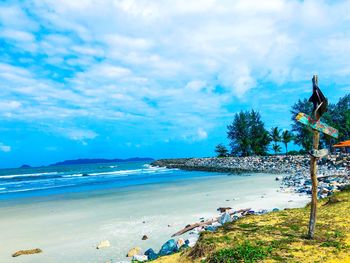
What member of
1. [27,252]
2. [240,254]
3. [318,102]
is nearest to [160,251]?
[240,254]

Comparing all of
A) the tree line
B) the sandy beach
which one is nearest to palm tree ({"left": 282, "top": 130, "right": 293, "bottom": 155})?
the tree line

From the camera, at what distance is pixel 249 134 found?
2844 inches

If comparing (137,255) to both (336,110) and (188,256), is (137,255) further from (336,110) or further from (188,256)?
(336,110)

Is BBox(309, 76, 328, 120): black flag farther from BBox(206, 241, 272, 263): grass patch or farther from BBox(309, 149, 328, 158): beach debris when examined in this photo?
BBox(206, 241, 272, 263): grass patch

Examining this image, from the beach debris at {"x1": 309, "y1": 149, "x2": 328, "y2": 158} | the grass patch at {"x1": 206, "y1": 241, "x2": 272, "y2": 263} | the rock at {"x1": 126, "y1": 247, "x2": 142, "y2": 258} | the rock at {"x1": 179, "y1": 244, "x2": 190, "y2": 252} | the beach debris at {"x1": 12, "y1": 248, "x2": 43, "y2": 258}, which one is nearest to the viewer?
the grass patch at {"x1": 206, "y1": 241, "x2": 272, "y2": 263}

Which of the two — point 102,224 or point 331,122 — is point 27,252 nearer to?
point 102,224

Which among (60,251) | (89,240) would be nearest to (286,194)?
(89,240)

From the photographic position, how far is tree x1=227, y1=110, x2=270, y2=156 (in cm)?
7119

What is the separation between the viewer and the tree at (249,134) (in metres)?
71.2

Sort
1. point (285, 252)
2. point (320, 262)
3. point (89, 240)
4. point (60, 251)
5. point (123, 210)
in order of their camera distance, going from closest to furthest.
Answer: point (320, 262) → point (285, 252) → point (60, 251) → point (89, 240) → point (123, 210)

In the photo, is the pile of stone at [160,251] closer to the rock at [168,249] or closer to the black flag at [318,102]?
the rock at [168,249]

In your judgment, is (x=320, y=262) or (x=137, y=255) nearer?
(x=320, y=262)

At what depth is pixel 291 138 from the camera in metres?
65.0

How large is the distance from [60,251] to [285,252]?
21.8 ft
